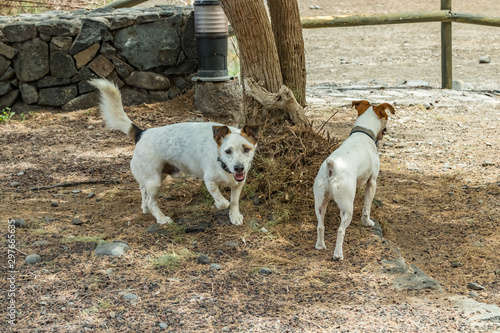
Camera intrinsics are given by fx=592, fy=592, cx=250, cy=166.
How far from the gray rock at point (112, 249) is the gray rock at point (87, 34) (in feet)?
15.3

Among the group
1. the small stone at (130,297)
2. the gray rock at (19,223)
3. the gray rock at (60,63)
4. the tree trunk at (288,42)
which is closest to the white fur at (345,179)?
the tree trunk at (288,42)

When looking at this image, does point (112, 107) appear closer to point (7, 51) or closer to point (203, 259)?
point (203, 259)

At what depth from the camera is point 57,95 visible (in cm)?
852

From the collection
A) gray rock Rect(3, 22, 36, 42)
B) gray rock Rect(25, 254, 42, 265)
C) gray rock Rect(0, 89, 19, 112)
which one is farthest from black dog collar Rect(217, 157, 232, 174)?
gray rock Rect(0, 89, 19, 112)

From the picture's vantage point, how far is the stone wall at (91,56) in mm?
8242

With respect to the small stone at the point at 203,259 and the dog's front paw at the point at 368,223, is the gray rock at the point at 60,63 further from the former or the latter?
the dog's front paw at the point at 368,223

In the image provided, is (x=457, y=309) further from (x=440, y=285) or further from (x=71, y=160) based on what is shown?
(x=71, y=160)

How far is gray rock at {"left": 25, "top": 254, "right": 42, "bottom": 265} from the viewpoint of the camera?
416 centimetres

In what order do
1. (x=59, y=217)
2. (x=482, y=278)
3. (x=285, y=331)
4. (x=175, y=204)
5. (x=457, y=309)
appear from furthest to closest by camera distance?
1. (x=175, y=204)
2. (x=59, y=217)
3. (x=482, y=278)
4. (x=457, y=309)
5. (x=285, y=331)

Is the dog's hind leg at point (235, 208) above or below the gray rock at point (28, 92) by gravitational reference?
below

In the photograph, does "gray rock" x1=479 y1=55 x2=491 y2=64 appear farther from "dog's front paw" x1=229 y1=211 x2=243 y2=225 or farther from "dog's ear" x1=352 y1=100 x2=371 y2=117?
"dog's front paw" x1=229 y1=211 x2=243 y2=225

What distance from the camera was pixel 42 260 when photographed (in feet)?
13.9

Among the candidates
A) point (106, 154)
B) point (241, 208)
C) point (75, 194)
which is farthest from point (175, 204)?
point (106, 154)

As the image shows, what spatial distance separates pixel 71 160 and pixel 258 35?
9.49 ft
